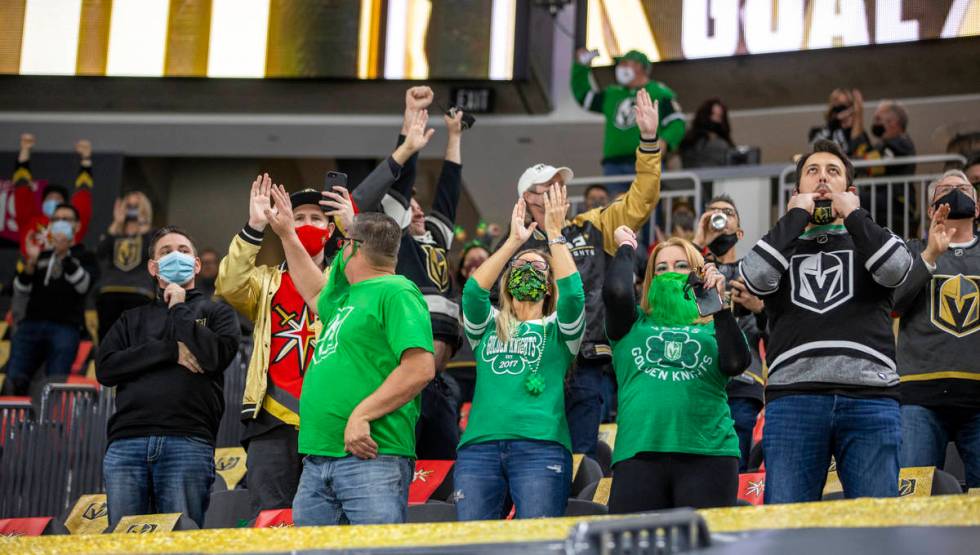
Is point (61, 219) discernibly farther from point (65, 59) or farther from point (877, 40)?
point (877, 40)

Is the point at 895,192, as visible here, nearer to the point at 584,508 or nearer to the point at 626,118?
the point at 626,118

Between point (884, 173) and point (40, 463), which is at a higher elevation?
point (884, 173)

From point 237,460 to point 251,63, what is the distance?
235 inches

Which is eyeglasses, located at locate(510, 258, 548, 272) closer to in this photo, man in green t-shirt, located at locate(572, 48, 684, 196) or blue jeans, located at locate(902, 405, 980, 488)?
blue jeans, located at locate(902, 405, 980, 488)

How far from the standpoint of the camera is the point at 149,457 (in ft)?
18.2

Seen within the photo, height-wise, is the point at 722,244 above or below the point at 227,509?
above

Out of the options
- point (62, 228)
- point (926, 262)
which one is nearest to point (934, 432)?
point (926, 262)

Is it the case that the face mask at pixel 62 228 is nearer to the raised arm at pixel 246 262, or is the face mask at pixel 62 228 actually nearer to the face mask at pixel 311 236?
the raised arm at pixel 246 262

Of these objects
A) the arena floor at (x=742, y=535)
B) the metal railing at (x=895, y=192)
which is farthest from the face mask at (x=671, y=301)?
the metal railing at (x=895, y=192)

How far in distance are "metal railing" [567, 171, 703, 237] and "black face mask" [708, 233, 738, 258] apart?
2832mm

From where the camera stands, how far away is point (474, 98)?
12.6 m

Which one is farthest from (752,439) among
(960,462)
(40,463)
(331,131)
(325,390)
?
(331,131)

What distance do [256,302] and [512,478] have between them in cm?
Answer: 153

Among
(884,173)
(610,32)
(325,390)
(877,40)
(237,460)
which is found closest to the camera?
(325,390)
